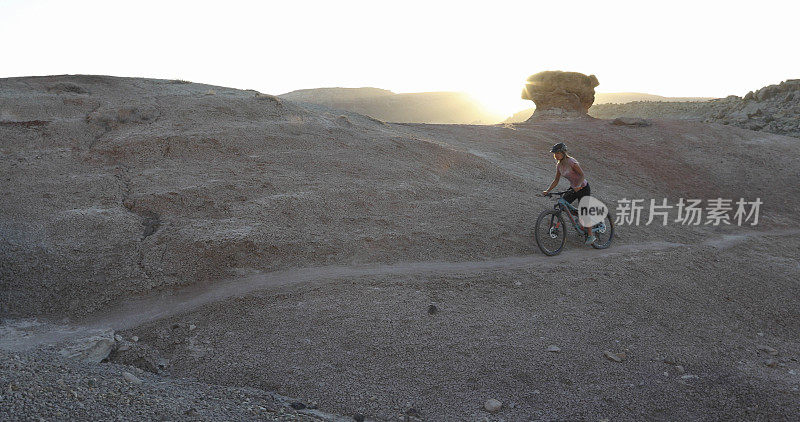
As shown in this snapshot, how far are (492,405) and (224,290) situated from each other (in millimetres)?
4115

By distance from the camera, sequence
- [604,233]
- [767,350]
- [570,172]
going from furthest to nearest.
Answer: [604,233] < [570,172] < [767,350]

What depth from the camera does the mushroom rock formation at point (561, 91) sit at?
29734mm

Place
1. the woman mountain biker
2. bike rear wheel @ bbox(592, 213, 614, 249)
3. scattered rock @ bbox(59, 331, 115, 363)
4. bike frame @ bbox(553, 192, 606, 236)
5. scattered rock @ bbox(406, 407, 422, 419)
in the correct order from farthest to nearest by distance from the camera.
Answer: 1. bike rear wheel @ bbox(592, 213, 614, 249)
2. bike frame @ bbox(553, 192, 606, 236)
3. the woman mountain biker
4. scattered rock @ bbox(59, 331, 115, 363)
5. scattered rock @ bbox(406, 407, 422, 419)

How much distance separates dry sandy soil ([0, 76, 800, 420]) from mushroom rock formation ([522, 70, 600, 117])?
56.1 feet

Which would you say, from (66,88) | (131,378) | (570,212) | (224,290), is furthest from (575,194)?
(66,88)

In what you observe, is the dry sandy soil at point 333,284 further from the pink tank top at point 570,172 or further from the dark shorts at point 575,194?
the pink tank top at point 570,172

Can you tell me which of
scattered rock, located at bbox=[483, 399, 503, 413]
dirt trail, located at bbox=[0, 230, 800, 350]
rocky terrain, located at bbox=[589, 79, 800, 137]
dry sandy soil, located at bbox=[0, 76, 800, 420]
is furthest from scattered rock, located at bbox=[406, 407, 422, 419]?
rocky terrain, located at bbox=[589, 79, 800, 137]

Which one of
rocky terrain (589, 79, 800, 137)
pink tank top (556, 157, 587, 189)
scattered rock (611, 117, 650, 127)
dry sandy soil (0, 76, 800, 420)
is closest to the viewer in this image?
dry sandy soil (0, 76, 800, 420)

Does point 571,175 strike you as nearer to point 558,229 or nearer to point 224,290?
point 558,229

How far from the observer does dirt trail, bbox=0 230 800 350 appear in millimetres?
5762

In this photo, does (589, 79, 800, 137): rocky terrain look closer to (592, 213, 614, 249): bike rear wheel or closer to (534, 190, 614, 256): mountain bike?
(592, 213, 614, 249): bike rear wheel

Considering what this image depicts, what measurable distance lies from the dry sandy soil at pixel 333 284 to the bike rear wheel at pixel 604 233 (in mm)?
213

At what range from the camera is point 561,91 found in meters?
29.8

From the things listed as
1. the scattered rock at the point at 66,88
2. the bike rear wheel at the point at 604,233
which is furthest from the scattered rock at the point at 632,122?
the scattered rock at the point at 66,88
